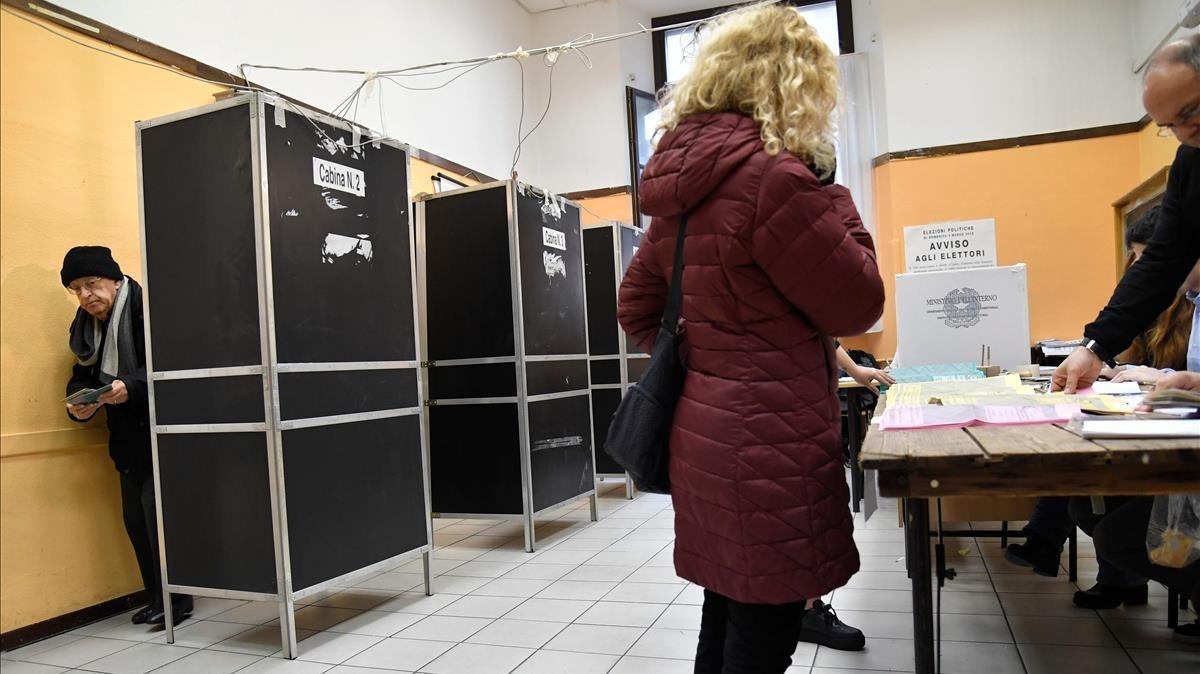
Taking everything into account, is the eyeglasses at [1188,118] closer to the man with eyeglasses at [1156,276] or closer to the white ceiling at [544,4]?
the man with eyeglasses at [1156,276]

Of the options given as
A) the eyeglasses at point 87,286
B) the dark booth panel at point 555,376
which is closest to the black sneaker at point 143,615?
the eyeglasses at point 87,286

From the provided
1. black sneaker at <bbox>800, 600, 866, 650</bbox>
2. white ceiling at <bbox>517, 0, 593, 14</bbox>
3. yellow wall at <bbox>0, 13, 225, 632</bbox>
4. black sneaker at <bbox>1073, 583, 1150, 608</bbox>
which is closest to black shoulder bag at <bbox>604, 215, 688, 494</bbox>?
yellow wall at <bbox>0, 13, 225, 632</bbox>

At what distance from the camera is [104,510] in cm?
305

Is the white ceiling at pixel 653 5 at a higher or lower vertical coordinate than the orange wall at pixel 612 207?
higher

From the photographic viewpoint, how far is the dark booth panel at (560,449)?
397 cm

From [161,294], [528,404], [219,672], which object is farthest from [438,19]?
[219,672]

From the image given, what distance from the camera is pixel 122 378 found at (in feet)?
9.44

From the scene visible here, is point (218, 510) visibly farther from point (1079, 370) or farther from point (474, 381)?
point (1079, 370)

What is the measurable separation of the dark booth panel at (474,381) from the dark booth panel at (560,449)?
0.18 metres

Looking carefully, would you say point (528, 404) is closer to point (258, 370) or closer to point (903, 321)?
point (258, 370)

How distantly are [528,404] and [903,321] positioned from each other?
240cm

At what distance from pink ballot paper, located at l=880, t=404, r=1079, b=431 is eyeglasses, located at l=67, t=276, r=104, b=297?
2808 millimetres

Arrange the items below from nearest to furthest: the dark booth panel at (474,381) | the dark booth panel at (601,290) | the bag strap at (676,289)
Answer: the bag strap at (676,289)
the dark booth panel at (474,381)
the dark booth panel at (601,290)

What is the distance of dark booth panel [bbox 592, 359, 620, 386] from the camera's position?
5461mm
